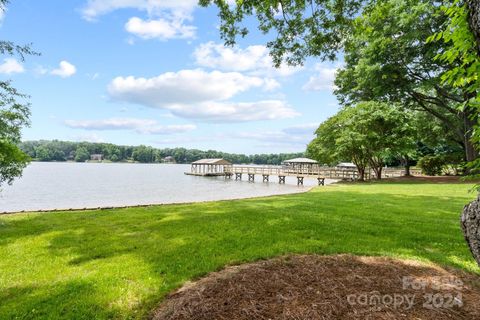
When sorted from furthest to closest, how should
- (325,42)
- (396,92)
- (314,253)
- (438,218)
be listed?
(396,92)
(325,42)
(438,218)
(314,253)

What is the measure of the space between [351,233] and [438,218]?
377cm

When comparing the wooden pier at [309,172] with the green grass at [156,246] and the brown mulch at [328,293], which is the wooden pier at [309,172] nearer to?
the green grass at [156,246]

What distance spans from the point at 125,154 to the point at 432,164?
13097 cm

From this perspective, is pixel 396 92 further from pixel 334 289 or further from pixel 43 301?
pixel 43 301

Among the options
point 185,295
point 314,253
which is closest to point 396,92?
point 314,253

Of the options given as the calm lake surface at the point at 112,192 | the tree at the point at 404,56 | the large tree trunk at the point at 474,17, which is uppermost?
the tree at the point at 404,56

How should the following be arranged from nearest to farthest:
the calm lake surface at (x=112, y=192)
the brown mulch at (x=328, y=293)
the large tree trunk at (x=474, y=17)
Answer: the large tree trunk at (x=474, y=17)
the brown mulch at (x=328, y=293)
the calm lake surface at (x=112, y=192)

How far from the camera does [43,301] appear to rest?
361cm

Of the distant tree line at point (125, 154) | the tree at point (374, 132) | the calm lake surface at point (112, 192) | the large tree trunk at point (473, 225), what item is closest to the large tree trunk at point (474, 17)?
the large tree trunk at point (473, 225)

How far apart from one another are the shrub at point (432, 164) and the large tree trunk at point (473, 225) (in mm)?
40101

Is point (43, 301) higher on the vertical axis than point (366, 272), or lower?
lower

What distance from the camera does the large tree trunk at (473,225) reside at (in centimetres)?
228

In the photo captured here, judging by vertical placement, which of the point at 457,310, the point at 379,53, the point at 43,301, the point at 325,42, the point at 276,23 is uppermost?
the point at 379,53

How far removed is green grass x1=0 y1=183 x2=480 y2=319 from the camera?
3682 mm
